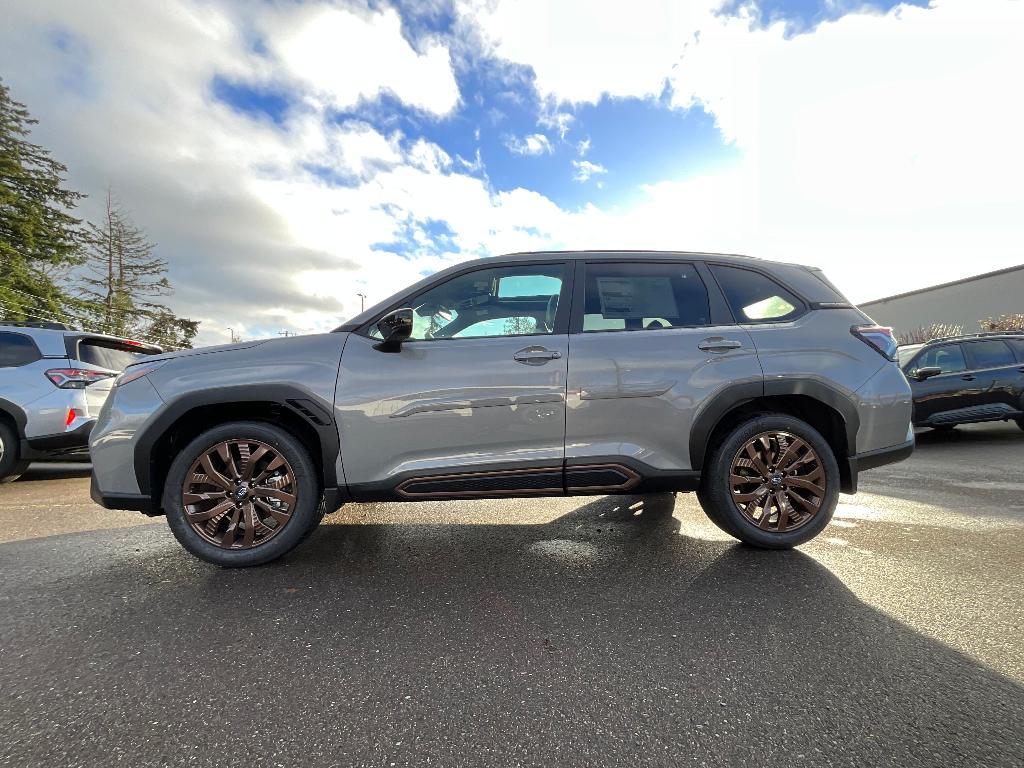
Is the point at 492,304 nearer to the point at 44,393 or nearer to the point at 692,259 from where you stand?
the point at 692,259

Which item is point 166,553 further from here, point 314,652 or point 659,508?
point 659,508

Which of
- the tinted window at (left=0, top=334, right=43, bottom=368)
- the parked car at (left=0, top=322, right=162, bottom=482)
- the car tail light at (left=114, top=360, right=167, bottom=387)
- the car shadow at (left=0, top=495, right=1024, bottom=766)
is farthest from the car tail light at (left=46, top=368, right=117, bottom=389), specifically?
the car tail light at (left=114, top=360, right=167, bottom=387)

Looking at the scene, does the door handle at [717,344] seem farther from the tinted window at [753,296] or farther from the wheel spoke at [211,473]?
the wheel spoke at [211,473]

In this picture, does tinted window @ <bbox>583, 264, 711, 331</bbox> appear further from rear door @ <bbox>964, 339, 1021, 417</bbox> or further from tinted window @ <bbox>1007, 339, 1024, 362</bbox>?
tinted window @ <bbox>1007, 339, 1024, 362</bbox>

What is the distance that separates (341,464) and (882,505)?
4.23m

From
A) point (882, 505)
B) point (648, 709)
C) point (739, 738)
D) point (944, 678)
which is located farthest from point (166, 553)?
point (882, 505)

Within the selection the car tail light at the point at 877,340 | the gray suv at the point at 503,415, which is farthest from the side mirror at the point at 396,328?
the car tail light at the point at 877,340

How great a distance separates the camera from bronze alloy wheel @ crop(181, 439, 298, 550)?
2703mm

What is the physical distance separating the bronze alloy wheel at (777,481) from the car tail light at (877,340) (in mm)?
760

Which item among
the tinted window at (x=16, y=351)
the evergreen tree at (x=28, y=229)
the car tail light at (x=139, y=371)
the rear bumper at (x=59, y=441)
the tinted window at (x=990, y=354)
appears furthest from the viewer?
the evergreen tree at (x=28, y=229)

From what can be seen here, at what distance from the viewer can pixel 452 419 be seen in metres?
2.68

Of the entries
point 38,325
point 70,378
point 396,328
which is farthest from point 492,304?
point 38,325

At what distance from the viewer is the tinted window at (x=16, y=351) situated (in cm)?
500

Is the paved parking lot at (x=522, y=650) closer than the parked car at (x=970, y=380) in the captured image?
Yes
